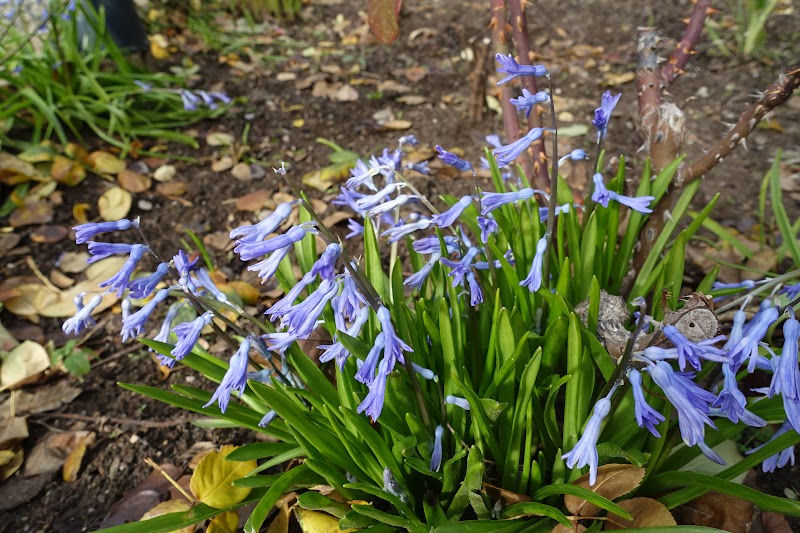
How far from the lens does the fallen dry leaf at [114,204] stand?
296cm

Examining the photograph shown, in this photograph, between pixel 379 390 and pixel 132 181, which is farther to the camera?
pixel 132 181

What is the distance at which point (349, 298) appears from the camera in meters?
1.25

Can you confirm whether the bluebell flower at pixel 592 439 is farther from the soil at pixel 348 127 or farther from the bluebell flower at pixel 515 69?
the soil at pixel 348 127

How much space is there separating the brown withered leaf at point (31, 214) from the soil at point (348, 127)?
2.4 inches

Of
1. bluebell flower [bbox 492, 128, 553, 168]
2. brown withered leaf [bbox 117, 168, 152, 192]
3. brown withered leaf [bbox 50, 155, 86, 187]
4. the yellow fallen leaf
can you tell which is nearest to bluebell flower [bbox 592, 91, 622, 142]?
bluebell flower [bbox 492, 128, 553, 168]

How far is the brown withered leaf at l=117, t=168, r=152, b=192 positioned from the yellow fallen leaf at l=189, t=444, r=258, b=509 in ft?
6.18

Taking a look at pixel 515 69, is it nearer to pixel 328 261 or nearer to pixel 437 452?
pixel 328 261

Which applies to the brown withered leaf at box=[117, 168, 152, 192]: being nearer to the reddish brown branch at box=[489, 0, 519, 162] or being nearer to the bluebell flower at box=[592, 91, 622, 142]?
the reddish brown branch at box=[489, 0, 519, 162]

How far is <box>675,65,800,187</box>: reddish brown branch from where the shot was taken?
163 cm

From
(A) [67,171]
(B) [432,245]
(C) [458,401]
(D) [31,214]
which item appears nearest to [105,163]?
(A) [67,171]

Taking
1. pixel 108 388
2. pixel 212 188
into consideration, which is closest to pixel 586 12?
pixel 212 188

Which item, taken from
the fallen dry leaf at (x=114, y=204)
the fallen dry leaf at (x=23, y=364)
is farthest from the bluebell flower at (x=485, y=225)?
the fallen dry leaf at (x=114, y=204)

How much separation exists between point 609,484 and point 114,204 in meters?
2.60

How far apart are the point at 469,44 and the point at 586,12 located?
1.07 m
